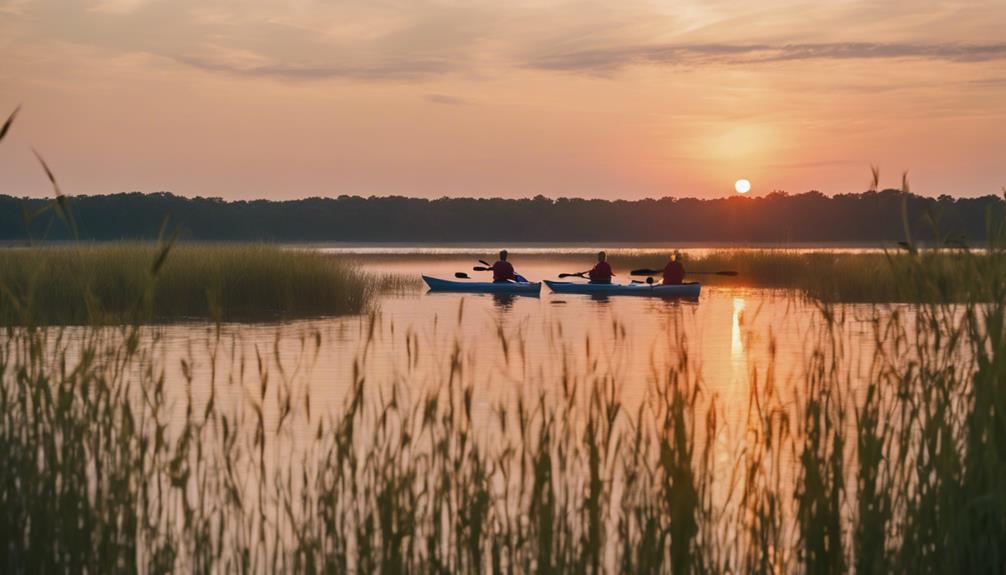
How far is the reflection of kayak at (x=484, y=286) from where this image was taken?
26859 millimetres

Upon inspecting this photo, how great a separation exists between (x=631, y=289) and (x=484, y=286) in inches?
141

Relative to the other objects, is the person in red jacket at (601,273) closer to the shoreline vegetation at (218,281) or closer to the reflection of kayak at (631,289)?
the reflection of kayak at (631,289)

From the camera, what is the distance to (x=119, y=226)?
9162 cm

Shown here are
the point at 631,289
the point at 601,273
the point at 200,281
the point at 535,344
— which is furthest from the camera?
the point at 631,289

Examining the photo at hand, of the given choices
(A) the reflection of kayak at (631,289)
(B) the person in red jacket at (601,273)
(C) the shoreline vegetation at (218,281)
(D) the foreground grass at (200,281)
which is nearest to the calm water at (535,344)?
(A) the reflection of kayak at (631,289)

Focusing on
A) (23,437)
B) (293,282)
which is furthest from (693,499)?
(293,282)

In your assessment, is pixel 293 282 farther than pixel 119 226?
No

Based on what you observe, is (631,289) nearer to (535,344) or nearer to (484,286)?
(484,286)

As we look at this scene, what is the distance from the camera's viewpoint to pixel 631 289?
26.5 meters

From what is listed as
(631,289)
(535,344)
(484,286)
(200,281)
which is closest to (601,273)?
(631,289)

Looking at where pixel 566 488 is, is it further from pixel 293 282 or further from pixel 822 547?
pixel 293 282

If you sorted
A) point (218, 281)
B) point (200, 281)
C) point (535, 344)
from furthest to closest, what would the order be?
point (200, 281)
point (218, 281)
point (535, 344)

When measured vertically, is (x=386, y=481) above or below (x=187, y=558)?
above

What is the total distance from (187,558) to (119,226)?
91.6 metres
